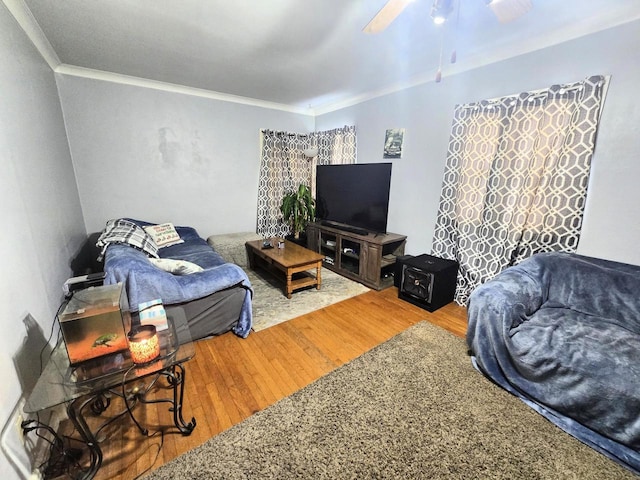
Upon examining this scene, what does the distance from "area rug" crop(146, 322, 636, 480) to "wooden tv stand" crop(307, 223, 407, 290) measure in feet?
4.85

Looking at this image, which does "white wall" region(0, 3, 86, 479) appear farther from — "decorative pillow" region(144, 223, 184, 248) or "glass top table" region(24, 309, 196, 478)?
"decorative pillow" region(144, 223, 184, 248)

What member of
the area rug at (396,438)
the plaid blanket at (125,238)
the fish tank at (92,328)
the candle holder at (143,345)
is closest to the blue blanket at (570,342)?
the area rug at (396,438)

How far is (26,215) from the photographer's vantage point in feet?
5.15

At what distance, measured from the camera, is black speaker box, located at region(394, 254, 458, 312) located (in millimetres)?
2666

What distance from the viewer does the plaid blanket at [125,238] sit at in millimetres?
2383

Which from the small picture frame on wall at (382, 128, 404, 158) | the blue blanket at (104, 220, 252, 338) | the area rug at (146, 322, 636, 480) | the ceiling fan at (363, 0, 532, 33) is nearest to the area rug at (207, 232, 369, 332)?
the blue blanket at (104, 220, 252, 338)

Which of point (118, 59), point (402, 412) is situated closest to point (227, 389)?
point (402, 412)

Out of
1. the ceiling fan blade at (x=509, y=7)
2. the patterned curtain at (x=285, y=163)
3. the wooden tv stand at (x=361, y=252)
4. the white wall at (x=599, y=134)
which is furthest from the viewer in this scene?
the patterned curtain at (x=285, y=163)

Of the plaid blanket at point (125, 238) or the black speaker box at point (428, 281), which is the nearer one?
the plaid blanket at point (125, 238)

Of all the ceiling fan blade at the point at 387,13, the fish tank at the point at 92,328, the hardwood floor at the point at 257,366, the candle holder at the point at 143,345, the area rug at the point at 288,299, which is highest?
the ceiling fan blade at the point at 387,13

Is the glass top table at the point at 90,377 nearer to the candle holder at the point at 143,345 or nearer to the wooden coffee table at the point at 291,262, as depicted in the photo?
the candle holder at the point at 143,345

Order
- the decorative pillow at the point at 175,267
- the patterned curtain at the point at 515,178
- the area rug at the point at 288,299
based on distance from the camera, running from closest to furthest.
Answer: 1. the patterned curtain at the point at 515,178
2. the decorative pillow at the point at 175,267
3. the area rug at the point at 288,299

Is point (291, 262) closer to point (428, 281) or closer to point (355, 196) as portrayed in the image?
point (355, 196)

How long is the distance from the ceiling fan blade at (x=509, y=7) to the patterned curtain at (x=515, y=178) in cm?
108
